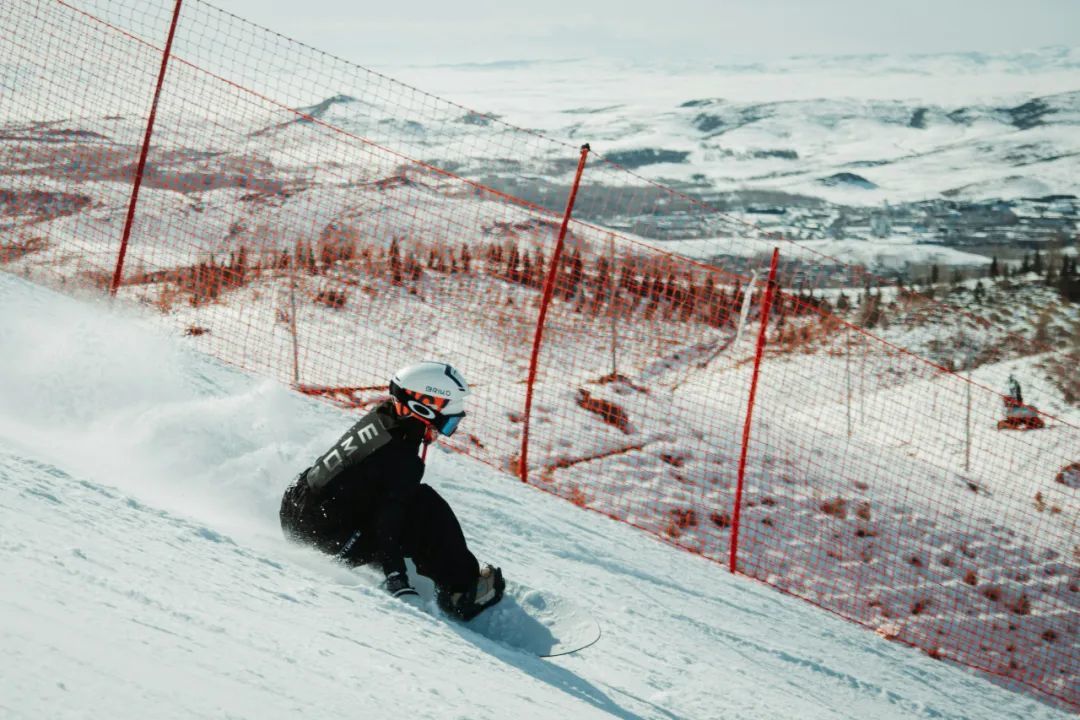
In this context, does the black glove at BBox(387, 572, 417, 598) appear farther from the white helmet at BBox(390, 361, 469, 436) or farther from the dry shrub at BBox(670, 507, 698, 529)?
the dry shrub at BBox(670, 507, 698, 529)

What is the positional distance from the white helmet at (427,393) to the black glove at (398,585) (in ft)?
2.16

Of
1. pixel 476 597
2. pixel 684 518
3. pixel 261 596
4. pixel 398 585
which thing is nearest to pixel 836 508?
pixel 684 518

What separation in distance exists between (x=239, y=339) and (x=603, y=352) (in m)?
8.31

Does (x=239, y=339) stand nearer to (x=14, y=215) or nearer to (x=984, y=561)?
(x=14, y=215)

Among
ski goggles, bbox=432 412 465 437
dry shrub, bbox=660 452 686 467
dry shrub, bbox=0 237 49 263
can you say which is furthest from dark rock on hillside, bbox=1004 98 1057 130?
ski goggles, bbox=432 412 465 437

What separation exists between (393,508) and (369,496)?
151 millimetres

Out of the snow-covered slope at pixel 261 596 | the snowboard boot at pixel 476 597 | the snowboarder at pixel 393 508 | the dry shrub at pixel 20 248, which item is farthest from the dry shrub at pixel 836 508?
the dry shrub at pixel 20 248

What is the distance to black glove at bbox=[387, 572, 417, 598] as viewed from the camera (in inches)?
149

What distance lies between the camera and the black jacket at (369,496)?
12.6 ft

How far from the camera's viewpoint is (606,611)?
5250 mm

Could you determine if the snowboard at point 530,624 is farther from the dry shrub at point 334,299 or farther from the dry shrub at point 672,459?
the dry shrub at point 334,299

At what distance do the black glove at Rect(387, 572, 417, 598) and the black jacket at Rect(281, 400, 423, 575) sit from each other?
0.08 feet

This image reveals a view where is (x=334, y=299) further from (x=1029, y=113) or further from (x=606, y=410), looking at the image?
(x=1029, y=113)

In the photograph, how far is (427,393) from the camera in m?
4.00
